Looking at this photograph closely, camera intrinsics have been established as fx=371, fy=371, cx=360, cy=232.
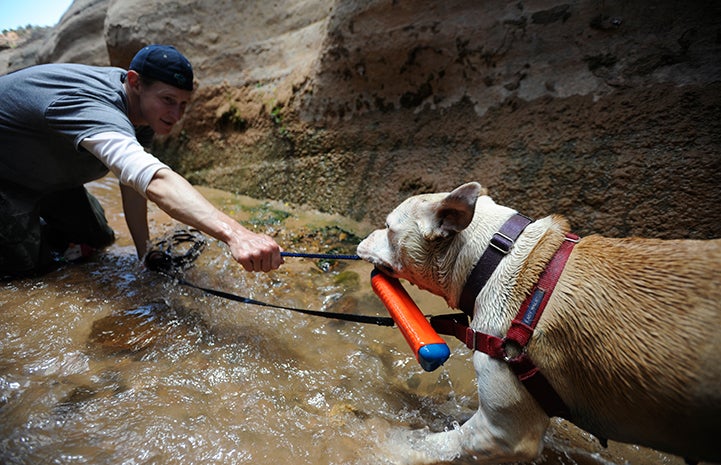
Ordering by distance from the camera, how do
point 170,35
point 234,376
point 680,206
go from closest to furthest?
point 234,376 → point 680,206 → point 170,35

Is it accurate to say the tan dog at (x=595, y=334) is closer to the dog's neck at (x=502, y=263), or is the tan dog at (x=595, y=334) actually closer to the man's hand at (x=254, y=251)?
the dog's neck at (x=502, y=263)

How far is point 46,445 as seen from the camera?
182 cm

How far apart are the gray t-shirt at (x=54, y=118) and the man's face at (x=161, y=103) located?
181mm

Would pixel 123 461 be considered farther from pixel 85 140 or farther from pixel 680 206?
pixel 680 206

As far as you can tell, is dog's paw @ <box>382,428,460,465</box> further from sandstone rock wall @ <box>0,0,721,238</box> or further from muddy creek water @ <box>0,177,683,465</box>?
sandstone rock wall @ <box>0,0,721,238</box>

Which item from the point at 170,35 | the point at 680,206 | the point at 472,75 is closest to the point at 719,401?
the point at 680,206

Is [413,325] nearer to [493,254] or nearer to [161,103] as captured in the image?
[493,254]

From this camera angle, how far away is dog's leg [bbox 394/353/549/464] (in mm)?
1778

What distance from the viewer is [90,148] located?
2633mm

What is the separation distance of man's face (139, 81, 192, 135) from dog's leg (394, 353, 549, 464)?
316 cm

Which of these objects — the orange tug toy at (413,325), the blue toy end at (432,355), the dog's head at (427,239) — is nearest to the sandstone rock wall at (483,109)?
the dog's head at (427,239)

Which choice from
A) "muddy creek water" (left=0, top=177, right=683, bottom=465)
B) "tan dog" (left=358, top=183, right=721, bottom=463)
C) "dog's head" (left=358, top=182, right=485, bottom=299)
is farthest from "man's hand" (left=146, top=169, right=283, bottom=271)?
"tan dog" (left=358, top=183, right=721, bottom=463)

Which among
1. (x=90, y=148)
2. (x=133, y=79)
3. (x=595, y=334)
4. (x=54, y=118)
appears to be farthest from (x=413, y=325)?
(x=133, y=79)

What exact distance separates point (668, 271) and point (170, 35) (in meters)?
8.29
